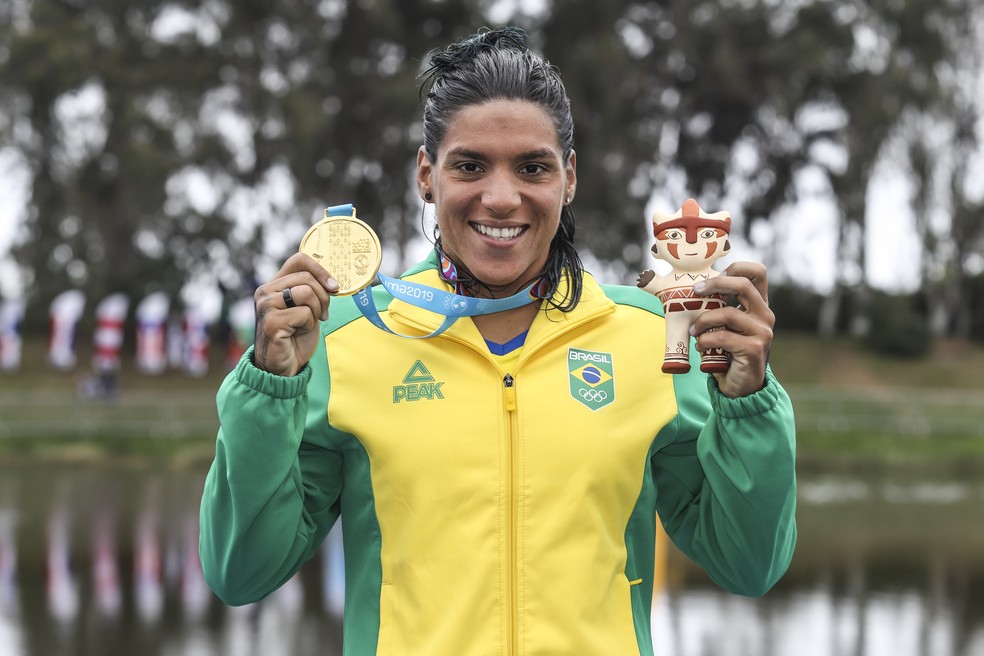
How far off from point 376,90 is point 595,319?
26285mm

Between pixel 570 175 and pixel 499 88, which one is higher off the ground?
pixel 499 88

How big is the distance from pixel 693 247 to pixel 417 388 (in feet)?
2.01

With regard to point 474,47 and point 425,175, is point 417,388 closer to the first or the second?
point 425,175

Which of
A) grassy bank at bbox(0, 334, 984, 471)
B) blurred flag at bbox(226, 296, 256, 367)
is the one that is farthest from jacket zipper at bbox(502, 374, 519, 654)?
blurred flag at bbox(226, 296, 256, 367)

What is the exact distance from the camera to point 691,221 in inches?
90.4

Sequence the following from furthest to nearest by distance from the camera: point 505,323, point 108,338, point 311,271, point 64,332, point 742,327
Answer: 1. point 64,332
2. point 108,338
3. point 505,323
4. point 311,271
5. point 742,327

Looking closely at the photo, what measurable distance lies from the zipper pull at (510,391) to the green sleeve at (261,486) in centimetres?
37

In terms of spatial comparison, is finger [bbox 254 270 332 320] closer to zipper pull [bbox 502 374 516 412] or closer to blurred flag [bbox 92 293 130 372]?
zipper pull [bbox 502 374 516 412]

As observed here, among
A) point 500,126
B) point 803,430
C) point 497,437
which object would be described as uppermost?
point 500,126

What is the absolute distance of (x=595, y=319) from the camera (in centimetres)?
239

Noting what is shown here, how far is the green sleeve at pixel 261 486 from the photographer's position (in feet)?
6.93

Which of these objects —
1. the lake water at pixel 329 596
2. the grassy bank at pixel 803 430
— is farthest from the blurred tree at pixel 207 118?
the lake water at pixel 329 596

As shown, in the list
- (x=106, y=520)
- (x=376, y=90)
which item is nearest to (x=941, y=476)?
(x=106, y=520)

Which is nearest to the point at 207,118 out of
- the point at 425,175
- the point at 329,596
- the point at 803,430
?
the point at 803,430
